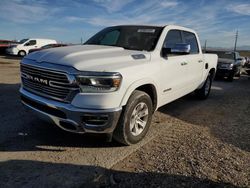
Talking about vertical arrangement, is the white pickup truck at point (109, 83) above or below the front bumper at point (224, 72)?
above

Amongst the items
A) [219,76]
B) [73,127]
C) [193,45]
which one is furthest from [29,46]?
[73,127]

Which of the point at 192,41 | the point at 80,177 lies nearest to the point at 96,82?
the point at 80,177

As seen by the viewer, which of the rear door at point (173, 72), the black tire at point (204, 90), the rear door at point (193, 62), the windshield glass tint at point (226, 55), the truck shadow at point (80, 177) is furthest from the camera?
the windshield glass tint at point (226, 55)

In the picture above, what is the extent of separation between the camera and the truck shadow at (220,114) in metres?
4.89

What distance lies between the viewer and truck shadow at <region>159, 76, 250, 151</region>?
4887 millimetres

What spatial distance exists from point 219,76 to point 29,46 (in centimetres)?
1974

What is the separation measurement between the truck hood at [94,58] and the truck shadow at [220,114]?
7.02 feet

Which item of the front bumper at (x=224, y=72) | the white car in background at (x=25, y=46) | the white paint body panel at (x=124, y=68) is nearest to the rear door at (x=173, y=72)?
the white paint body panel at (x=124, y=68)

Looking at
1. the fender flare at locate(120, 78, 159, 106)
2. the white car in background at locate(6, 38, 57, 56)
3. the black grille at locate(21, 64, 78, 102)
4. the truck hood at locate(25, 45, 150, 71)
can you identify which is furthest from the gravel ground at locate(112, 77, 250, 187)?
the white car in background at locate(6, 38, 57, 56)

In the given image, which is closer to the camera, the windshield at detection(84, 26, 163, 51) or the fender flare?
the fender flare

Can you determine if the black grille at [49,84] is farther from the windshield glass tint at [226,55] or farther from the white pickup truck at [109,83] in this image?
the windshield glass tint at [226,55]

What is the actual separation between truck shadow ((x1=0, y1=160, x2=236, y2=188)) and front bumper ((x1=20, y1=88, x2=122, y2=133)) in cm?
51

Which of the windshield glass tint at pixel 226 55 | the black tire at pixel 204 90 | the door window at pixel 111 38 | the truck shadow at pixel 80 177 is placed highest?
the door window at pixel 111 38

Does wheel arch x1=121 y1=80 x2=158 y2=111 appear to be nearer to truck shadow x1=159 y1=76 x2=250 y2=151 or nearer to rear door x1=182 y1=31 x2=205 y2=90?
truck shadow x1=159 y1=76 x2=250 y2=151
